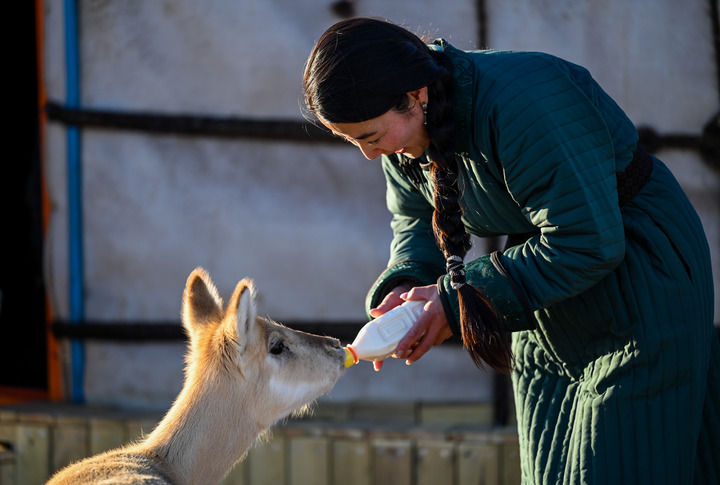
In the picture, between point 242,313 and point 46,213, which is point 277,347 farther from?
point 46,213

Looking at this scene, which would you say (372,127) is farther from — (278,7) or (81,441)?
(81,441)

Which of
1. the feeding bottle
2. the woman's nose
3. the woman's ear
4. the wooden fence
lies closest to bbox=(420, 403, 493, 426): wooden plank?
the wooden fence

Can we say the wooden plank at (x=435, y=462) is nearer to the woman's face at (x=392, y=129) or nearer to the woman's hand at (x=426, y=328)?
the woman's hand at (x=426, y=328)

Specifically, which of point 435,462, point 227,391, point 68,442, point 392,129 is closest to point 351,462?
point 435,462

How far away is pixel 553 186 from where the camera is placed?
2264mm

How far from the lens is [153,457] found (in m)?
2.83

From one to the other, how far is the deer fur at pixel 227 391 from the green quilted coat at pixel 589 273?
0.78 meters

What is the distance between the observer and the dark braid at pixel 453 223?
2350mm

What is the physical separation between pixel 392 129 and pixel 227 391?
1077mm

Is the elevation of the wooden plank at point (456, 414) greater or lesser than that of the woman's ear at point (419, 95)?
lesser

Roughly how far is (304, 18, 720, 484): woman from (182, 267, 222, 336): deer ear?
90 cm

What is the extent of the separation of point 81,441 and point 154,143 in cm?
164

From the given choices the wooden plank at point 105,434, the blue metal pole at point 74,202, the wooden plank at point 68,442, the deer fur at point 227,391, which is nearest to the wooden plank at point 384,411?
the wooden plank at point 105,434

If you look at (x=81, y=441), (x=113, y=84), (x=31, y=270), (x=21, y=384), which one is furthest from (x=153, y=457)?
(x=31, y=270)
